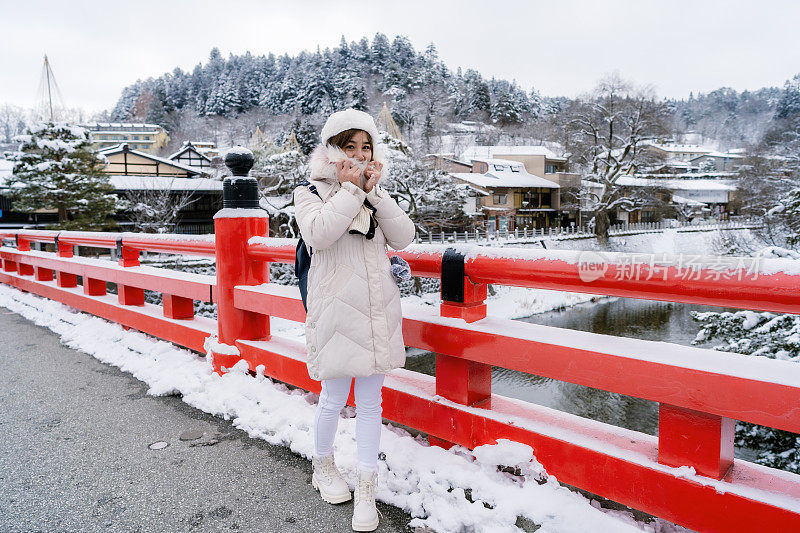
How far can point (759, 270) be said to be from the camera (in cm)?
144

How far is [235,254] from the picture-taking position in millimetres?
3328

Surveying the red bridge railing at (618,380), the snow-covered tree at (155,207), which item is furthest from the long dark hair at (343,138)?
the snow-covered tree at (155,207)

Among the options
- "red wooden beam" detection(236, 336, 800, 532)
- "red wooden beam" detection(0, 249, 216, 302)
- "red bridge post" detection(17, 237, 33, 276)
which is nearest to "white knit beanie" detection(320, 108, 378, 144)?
"red wooden beam" detection(236, 336, 800, 532)

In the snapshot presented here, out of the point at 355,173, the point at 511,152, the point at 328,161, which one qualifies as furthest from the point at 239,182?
the point at 511,152

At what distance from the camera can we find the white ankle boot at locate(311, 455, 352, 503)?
2.03 meters

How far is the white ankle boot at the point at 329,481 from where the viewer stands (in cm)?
203

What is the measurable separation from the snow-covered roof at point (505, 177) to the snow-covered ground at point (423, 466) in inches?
1251

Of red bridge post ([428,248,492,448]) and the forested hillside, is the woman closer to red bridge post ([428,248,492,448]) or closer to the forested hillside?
red bridge post ([428,248,492,448])

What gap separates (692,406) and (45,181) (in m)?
25.4

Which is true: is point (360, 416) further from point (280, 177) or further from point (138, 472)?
point (280, 177)

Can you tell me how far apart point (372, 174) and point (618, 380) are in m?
1.14

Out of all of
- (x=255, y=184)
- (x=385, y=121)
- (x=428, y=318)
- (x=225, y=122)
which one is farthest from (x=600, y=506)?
(x=225, y=122)

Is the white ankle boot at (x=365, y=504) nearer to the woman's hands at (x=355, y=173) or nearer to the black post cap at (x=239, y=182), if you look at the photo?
the woman's hands at (x=355, y=173)

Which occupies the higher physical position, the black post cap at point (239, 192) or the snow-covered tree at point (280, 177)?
the snow-covered tree at point (280, 177)
